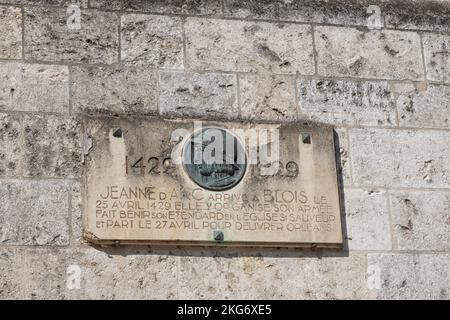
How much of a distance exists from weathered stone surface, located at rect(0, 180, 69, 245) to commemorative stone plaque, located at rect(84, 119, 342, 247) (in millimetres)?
142

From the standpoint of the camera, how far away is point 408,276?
6281 millimetres

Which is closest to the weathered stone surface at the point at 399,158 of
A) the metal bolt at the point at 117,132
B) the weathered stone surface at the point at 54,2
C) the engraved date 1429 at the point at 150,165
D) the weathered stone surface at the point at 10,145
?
the engraved date 1429 at the point at 150,165

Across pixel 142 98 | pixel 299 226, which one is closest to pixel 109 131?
pixel 142 98

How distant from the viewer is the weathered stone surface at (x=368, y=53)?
6672 millimetres

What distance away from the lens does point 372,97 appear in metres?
6.64

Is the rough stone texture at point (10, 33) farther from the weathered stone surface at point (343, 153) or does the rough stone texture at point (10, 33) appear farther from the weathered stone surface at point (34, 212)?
the weathered stone surface at point (343, 153)

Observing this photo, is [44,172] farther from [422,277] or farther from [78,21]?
[422,277]

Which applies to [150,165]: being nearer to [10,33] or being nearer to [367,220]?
[10,33]

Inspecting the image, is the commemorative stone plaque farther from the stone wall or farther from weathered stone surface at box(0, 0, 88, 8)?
weathered stone surface at box(0, 0, 88, 8)

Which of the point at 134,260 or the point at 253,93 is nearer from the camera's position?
the point at 134,260

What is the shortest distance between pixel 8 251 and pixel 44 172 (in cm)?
47

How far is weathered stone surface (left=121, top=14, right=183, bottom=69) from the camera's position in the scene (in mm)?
6398

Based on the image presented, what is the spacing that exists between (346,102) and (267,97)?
18.6 inches

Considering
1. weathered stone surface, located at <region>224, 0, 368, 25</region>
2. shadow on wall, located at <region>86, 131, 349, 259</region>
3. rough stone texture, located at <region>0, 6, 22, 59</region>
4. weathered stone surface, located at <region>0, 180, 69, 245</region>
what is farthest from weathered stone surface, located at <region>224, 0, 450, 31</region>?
weathered stone surface, located at <region>0, 180, 69, 245</region>
